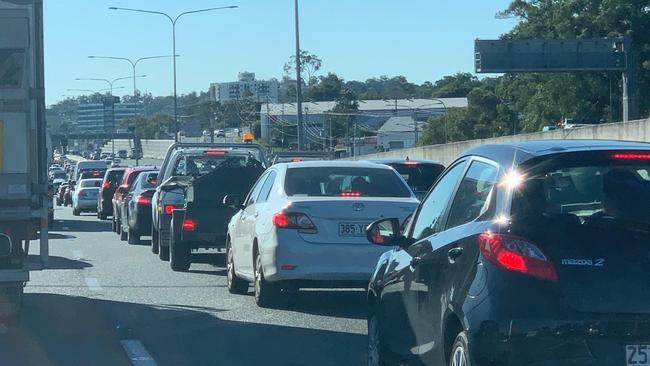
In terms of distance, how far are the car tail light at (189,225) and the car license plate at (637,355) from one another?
11.9 metres

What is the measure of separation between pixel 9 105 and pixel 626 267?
7315 mm

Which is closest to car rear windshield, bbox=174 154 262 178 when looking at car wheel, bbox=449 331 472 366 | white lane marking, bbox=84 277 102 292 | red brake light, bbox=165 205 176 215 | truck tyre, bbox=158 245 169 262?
red brake light, bbox=165 205 176 215

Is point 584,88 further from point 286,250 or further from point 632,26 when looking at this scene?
point 286,250

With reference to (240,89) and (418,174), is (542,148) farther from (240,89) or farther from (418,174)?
(240,89)

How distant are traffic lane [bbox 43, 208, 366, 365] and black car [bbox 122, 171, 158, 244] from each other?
562cm

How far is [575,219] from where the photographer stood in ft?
19.6

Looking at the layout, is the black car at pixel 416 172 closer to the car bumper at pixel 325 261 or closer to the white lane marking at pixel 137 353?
the car bumper at pixel 325 261

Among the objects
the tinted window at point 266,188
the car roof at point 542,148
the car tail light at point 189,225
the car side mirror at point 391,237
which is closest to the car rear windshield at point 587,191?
the car roof at point 542,148

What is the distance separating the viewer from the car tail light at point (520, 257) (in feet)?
19.1

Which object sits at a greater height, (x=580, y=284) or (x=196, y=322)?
(x=580, y=284)

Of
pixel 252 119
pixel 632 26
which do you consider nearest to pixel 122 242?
pixel 632 26

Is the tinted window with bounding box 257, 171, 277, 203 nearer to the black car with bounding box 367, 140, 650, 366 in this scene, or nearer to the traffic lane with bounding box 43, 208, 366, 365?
the traffic lane with bounding box 43, 208, 366, 365

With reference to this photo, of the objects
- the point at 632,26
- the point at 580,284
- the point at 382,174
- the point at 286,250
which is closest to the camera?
the point at 580,284

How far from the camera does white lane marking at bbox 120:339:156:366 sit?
32.6 feet
